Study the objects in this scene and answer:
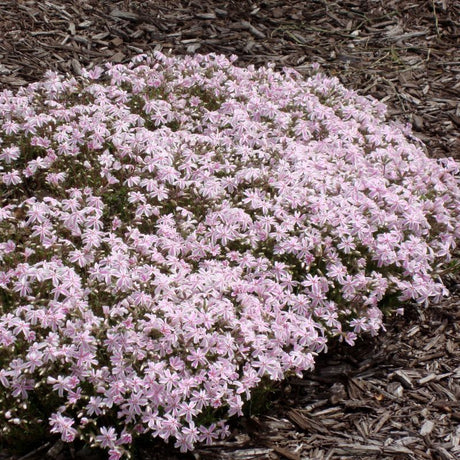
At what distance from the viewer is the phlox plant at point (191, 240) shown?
4336 mm

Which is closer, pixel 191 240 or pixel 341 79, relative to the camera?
pixel 191 240

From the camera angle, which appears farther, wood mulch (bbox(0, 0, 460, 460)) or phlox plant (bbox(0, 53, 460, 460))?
wood mulch (bbox(0, 0, 460, 460))

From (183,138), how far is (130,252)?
1461mm

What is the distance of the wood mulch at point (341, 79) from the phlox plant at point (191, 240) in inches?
12.4

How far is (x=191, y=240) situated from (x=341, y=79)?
4182 mm

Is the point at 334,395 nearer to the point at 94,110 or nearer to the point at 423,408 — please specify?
the point at 423,408

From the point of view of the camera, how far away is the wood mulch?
4750 millimetres

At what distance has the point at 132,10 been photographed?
9.18m

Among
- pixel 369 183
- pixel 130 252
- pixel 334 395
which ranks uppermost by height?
pixel 369 183

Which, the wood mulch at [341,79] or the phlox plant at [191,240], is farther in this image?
the wood mulch at [341,79]

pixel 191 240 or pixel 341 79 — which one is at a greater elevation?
pixel 341 79

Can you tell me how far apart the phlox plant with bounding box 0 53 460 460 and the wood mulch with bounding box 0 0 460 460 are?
314 millimetres

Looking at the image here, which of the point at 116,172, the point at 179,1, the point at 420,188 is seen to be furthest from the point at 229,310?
the point at 179,1

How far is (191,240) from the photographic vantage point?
513 centimetres
